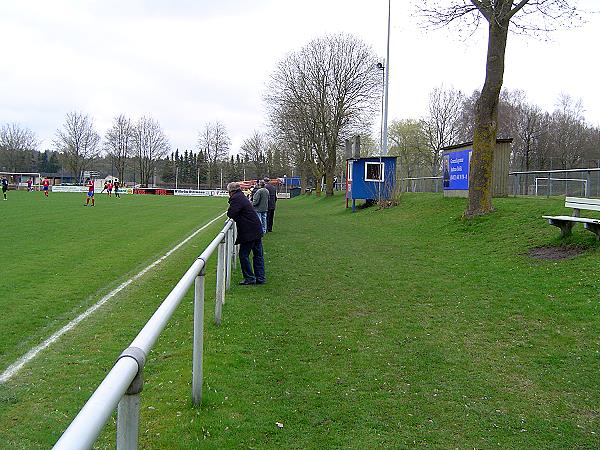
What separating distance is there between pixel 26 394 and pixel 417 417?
316 centimetres

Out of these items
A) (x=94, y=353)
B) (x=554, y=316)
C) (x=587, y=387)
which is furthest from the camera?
(x=554, y=316)

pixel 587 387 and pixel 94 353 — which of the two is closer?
pixel 587 387

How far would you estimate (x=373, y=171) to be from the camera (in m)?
33.2

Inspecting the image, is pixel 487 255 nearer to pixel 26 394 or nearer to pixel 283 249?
pixel 283 249

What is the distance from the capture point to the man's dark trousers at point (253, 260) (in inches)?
406

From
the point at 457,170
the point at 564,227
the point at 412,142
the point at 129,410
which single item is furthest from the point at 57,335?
the point at 412,142

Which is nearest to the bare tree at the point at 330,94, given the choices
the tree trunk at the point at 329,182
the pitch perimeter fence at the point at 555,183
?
the tree trunk at the point at 329,182

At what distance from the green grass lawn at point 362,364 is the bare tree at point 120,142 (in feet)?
324

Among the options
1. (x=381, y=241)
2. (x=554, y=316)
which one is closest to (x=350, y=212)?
(x=381, y=241)

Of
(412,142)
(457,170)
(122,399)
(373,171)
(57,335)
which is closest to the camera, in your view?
(122,399)

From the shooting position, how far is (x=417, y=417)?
464cm

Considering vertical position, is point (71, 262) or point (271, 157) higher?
point (271, 157)

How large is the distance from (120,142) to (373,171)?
81379mm

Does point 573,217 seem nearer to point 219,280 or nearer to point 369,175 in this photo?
point 219,280
